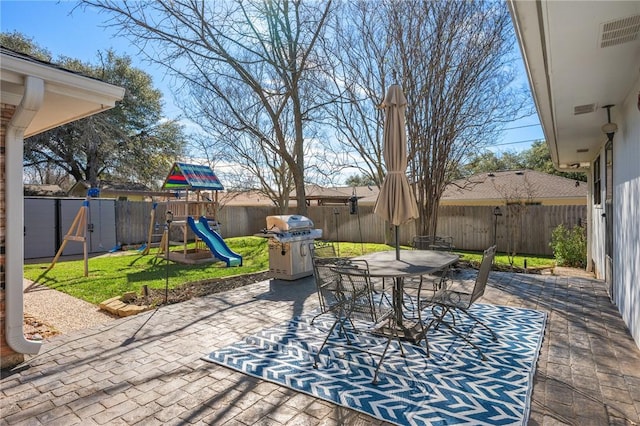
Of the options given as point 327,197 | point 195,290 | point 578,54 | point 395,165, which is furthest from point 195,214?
point 327,197

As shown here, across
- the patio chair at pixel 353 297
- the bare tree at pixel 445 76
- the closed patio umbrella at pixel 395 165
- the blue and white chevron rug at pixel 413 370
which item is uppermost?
the bare tree at pixel 445 76

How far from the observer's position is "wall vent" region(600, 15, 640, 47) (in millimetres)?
2394

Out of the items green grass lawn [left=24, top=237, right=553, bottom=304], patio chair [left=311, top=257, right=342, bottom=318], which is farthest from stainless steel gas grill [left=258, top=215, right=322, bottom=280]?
patio chair [left=311, top=257, right=342, bottom=318]

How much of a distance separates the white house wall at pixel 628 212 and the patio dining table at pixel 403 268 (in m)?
1.79

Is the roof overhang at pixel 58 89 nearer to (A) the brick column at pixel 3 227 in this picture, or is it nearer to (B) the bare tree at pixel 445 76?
(A) the brick column at pixel 3 227

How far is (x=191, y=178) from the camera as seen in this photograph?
10398 mm

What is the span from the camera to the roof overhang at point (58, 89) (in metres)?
2.95

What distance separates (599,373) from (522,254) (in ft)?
33.8

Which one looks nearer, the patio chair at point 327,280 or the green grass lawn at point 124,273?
the patio chair at point 327,280

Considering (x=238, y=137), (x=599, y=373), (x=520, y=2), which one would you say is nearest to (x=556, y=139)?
(x=599, y=373)

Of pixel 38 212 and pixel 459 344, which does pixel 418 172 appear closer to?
pixel 459 344

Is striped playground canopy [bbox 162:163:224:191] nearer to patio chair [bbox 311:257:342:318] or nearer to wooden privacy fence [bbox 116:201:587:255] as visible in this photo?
wooden privacy fence [bbox 116:201:587:255]

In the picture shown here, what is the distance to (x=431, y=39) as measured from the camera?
25.6 ft

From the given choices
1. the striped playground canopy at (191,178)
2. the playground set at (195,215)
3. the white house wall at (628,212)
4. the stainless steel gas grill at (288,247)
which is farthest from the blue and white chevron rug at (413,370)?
the striped playground canopy at (191,178)
